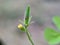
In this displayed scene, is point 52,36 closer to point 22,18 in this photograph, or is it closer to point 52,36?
point 52,36

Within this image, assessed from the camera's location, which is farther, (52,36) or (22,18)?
(22,18)

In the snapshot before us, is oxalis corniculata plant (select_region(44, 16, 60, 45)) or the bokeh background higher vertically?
the bokeh background

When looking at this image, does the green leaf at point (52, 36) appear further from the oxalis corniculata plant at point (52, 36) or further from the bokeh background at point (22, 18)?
the bokeh background at point (22, 18)

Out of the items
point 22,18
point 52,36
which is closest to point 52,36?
point 52,36

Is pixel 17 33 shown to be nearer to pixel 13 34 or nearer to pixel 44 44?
pixel 13 34

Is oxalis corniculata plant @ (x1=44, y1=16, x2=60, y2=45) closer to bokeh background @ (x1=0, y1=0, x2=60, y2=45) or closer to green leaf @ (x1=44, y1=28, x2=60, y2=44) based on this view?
green leaf @ (x1=44, y1=28, x2=60, y2=44)

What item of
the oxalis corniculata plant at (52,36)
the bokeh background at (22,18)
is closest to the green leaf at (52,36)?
the oxalis corniculata plant at (52,36)

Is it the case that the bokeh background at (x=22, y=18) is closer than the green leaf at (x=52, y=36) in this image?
No

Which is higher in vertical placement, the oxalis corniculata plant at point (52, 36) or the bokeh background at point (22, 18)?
the bokeh background at point (22, 18)

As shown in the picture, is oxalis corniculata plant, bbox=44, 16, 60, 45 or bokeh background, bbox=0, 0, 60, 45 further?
bokeh background, bbox=0, 0, 60, 45

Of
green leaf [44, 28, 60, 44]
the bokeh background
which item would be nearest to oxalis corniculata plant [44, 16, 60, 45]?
green leaf [44, 28, 60, 44]
